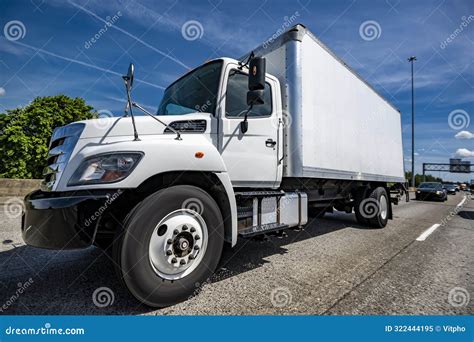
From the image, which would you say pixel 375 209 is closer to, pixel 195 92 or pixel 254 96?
pixel 254 96

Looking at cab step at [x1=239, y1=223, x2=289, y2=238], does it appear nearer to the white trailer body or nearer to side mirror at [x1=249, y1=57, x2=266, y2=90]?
the white trailer body

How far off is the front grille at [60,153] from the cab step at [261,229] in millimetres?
2061

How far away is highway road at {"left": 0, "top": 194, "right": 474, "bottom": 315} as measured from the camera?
2.42m

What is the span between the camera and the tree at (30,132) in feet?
82.6

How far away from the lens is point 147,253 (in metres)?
2.31

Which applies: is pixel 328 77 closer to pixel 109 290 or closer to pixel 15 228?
pixel 109 290

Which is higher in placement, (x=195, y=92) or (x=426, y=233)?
(x=195, y=92)

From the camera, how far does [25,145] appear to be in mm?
25516

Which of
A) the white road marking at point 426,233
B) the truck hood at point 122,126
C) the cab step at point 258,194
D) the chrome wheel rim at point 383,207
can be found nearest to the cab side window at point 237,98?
the truck hood at point 122,126

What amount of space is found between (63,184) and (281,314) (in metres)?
2.34

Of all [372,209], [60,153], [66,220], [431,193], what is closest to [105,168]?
[66,220]

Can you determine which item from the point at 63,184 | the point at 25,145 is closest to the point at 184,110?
the point at 63,184

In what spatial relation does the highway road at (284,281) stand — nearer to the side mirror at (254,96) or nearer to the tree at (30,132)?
the side mirror at (254,96)

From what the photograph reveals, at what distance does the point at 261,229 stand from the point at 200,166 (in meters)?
1.28
